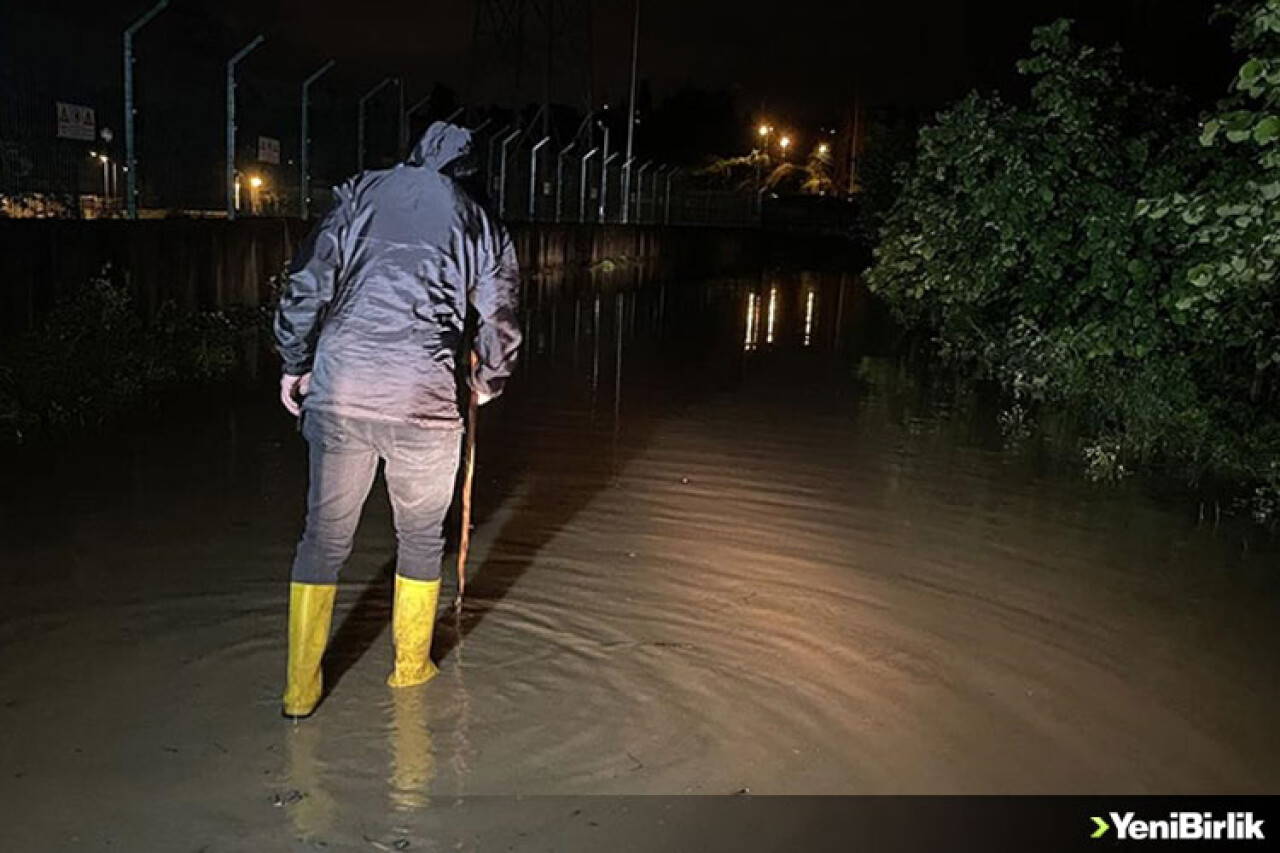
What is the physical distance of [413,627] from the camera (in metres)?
4.69

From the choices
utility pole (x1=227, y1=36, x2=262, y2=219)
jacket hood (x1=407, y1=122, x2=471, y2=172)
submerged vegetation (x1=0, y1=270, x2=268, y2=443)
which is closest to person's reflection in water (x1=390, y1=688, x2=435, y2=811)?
jacket hood (x1=407, y1=122, x2=471, y2=172)

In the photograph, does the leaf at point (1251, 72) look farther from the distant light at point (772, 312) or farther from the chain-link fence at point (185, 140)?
the distant light at point (772, 312)

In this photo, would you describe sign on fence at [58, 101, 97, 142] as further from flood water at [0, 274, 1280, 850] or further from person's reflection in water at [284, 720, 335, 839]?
person's reflection in water at [284, 720, 335, 839]

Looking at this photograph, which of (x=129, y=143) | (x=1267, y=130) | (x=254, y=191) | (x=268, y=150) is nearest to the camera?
(x=1267, y=130)

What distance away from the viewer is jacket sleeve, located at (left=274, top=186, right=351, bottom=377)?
4305 millimetres

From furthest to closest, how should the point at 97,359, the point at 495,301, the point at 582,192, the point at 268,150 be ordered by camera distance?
the point at 582,192 → the point at 268,150 → the point at 97,359 → the point at 495,301

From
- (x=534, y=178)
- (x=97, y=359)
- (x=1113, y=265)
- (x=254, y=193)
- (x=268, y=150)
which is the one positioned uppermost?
(x=534, y=178)

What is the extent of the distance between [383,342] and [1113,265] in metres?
7.51

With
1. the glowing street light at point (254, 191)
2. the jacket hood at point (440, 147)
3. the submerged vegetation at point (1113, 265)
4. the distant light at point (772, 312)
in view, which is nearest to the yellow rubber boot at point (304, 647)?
the jacket hood at point (440, 147)

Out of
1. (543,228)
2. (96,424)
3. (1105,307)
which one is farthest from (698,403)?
(543,228)

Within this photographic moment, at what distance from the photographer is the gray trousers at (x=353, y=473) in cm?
442

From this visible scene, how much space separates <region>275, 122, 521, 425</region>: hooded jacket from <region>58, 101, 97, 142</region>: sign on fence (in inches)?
349

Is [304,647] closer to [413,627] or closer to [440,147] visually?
[413,627]

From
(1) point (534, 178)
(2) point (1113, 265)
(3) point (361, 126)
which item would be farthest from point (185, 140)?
(1) point (534, 178)
